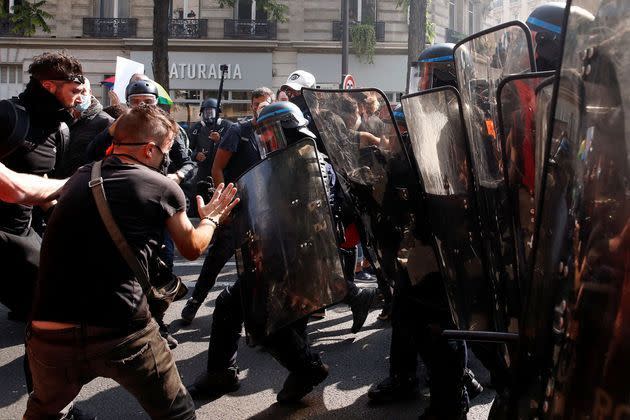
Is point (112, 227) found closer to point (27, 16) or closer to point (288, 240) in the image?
point (288, 240)

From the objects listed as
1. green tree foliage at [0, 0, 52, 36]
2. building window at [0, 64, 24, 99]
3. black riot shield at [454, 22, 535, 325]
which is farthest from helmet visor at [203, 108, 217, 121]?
building window at [0, 64, 24, 99]

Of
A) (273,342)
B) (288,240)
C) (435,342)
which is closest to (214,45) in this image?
(273,342)

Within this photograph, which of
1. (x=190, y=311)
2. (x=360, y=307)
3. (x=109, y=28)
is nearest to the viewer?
(x=360, y=307)

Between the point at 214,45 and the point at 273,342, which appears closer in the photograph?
the point at 273,342

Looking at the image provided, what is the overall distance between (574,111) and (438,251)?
1529 millimetres

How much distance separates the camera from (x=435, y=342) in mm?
3111

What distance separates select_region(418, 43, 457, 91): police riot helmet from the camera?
4004 mm

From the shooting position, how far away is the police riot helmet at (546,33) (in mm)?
2930

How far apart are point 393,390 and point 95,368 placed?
180 cm

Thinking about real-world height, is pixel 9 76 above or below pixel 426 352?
above

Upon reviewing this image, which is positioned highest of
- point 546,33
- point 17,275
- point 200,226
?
point 546,33

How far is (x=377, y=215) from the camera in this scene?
3.02 meters

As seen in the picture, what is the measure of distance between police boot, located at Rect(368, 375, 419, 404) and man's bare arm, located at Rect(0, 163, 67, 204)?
1.92m

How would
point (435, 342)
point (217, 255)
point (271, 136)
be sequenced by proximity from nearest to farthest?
point (435, 342)
point (271, 136)
point (217, 255)
